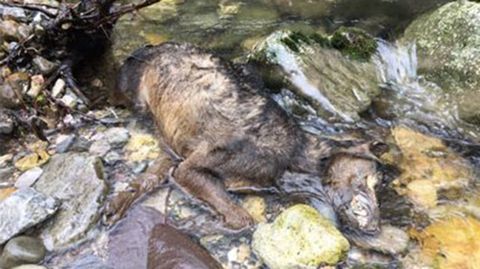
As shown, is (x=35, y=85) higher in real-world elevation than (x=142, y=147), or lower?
higher

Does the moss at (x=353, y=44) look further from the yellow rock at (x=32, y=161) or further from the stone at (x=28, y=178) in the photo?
the stone at (x=28, y=178)

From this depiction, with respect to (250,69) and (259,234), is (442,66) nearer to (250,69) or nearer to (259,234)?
(250,69)

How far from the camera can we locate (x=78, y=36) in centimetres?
739

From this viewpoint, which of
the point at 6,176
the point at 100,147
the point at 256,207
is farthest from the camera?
the point at 100,147

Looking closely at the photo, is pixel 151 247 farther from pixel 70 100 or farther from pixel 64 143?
pixel 70 100

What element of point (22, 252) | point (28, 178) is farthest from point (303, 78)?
point (22, 252)

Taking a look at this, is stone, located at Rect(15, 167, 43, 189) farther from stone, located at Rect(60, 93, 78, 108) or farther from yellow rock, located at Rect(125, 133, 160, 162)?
stone, located at Rect(60, 93, 78, 108)

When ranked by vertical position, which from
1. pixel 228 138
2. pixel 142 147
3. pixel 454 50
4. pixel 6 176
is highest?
pixel 454 50

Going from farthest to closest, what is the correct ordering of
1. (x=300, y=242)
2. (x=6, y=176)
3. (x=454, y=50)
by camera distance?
(x=454, y=50) → (x=6, y=176) → (x=300, y=242)

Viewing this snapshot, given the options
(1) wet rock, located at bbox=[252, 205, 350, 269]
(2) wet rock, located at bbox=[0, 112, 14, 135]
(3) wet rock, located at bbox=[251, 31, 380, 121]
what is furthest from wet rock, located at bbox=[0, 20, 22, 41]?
(1) wet rock, located at bbox=[252, 205, 350, 269]

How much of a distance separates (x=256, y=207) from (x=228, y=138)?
731mm

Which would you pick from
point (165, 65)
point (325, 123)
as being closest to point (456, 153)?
point (325, 123)

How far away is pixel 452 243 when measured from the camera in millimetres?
5281

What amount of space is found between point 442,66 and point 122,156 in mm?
3963
